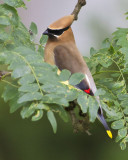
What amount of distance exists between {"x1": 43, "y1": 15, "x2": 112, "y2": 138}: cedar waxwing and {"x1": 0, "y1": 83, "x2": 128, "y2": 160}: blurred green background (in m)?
1.77

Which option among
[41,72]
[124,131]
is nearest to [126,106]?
[124,131]

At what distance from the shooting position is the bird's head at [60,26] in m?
2.77

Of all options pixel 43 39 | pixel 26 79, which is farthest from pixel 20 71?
pixel 43 39

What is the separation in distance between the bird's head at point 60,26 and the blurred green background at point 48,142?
187 cm

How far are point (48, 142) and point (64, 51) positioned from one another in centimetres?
203

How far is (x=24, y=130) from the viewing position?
4695 mm

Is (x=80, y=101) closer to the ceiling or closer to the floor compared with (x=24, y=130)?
closer to the ceiling

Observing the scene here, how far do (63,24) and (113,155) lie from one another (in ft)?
7.61

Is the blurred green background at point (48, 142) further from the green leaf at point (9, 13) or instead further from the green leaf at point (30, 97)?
the green leaf at point (30, 97)

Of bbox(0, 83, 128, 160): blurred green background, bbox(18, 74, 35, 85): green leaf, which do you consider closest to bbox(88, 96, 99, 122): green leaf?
bbox(18, 74, 35, 85): green leaf

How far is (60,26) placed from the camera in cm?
282

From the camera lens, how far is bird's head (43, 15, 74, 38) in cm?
277

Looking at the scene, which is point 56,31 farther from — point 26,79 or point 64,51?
point 26,79

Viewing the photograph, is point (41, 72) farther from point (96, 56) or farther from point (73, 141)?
point (73, 141)
